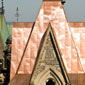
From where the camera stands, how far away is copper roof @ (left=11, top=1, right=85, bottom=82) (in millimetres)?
38250

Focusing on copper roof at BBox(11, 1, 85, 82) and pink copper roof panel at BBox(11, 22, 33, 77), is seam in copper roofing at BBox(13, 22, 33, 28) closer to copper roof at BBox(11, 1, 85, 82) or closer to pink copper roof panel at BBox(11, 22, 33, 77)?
pink copper roof panel at BBox(11, 22, 33, 77)

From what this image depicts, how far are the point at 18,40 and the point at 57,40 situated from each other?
4450mm

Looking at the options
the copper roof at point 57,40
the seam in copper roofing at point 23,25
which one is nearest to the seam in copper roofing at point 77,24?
the copper roof at point 57,40

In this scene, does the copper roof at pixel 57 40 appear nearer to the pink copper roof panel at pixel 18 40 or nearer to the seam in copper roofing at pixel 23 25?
the pink copper roof panel at pixel 18 40

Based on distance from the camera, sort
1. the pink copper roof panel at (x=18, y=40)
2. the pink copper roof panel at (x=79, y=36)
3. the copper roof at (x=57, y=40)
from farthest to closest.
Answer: the pink copper roof panel at (x=79, y=36) → the pink copper roof panel at (x=18, y=40) → the copper roof at (x=57, y=40)

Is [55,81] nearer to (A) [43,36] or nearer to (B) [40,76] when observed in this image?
(B) [40,76]

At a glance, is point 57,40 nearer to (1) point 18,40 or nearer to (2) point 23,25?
(1) point 18,40

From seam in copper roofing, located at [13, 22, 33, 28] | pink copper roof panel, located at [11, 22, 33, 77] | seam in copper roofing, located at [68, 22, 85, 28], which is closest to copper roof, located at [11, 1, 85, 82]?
pink copper roof panel, located at [11, 22, 33, 77]

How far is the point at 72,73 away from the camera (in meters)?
37.8

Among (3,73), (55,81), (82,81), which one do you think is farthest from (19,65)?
(3,73)

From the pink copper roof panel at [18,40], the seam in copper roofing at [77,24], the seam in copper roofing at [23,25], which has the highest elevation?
the seam in copper roofing at [77,24]

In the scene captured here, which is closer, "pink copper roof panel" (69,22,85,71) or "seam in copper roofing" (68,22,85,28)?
"pink copper roof panel" (69,22,85,71)

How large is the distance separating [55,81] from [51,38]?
434 cm

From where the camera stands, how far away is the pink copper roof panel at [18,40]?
39.2m
